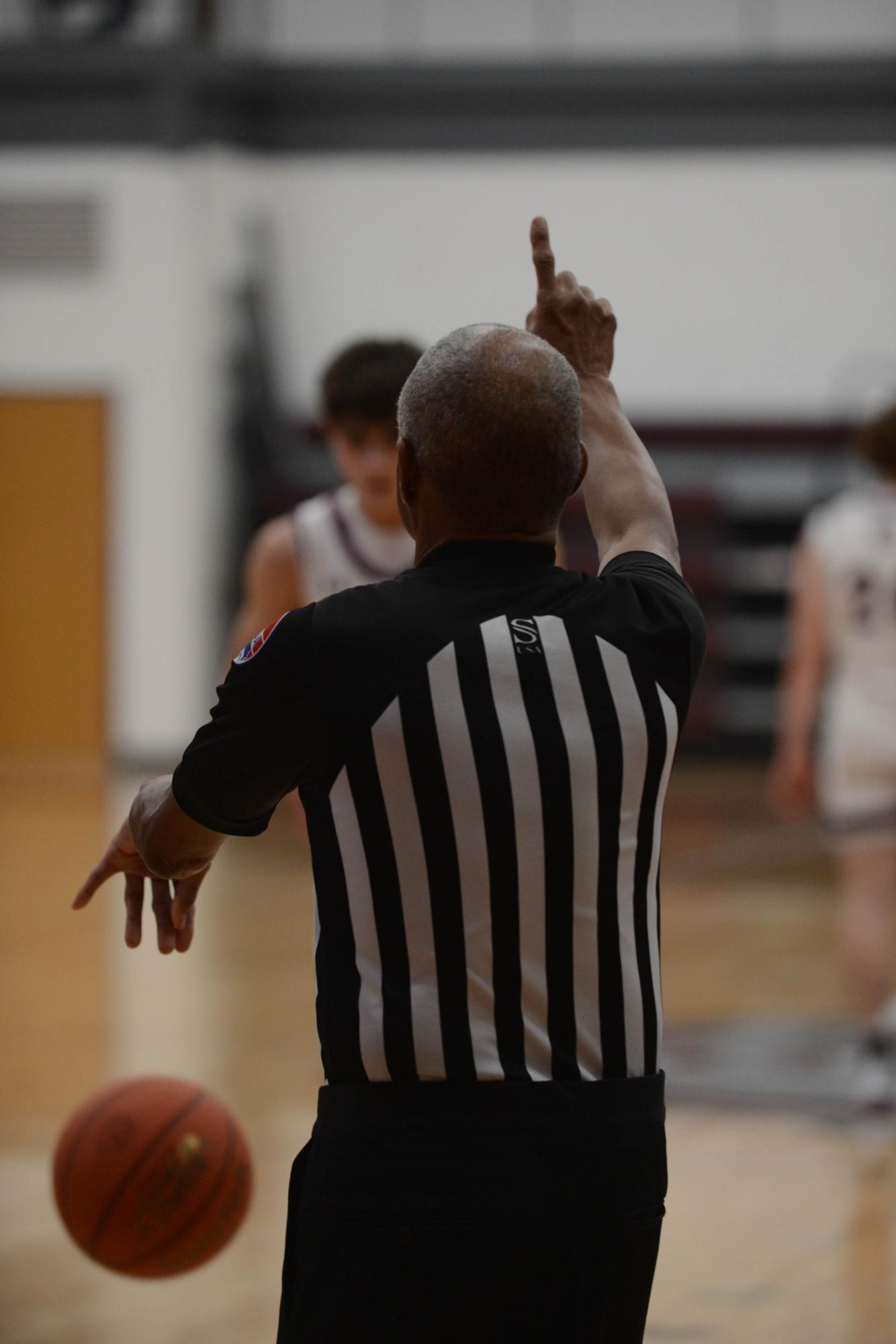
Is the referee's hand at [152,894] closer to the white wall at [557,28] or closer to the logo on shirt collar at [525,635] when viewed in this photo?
the logo on shirt collar at [525,635]

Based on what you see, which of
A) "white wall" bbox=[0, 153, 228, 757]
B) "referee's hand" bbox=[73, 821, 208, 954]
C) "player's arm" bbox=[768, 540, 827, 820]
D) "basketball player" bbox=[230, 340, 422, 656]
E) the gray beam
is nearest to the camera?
"referee's hand" bbox=[73, 821, 208, 954]

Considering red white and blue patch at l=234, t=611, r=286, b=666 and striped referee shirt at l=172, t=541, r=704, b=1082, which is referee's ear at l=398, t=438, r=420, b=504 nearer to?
striped referee shirt at l=172, t=541, r=704, b=1082

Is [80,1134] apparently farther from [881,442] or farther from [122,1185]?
[881,442]

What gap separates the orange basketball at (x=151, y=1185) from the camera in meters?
2.70

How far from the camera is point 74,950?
6.65 metres

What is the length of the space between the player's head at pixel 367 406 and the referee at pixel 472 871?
1.72m

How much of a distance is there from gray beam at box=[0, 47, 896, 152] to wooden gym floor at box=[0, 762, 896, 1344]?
5.24 meters

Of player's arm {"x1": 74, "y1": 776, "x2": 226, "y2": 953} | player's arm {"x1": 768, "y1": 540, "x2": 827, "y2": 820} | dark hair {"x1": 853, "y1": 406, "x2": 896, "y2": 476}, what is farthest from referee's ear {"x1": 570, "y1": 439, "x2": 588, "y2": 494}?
player's arm {"x1": 768, "y1": 540, "x2": 827, "y2": 820}

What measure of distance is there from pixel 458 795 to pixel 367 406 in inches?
75.5

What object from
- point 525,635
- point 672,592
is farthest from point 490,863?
point 672,592

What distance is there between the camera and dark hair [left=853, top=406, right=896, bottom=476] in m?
4.61

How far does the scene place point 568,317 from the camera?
6.68ft

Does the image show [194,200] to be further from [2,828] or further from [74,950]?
[74,950]

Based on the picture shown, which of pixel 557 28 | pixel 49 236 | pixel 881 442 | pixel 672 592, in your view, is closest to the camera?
pixel 672 592
